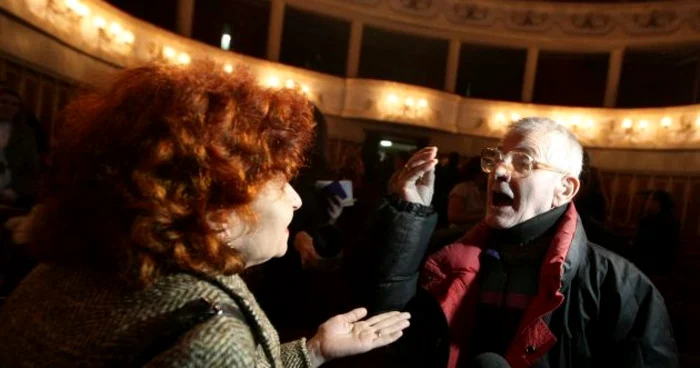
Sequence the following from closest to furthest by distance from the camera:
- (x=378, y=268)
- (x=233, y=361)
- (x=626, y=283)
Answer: (x=233, y=361) → (x=626, y=283) → (x=378, y=268)

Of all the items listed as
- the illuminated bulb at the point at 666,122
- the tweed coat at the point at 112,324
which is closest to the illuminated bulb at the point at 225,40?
the illuminated bulb at the point at 666,122

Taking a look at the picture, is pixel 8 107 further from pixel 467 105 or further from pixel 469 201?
pixel 467 105

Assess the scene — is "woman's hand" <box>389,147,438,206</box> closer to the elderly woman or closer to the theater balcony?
the elderly woman

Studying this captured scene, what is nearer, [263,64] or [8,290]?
[8,290]

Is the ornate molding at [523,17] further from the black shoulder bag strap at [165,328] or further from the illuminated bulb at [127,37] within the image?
the black shoulder bag strap at [165,328]

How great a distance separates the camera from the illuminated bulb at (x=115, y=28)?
11.6 meters

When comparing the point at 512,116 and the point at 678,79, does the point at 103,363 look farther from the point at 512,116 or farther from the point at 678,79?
the point at 678,79

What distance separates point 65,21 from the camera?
33.6ft

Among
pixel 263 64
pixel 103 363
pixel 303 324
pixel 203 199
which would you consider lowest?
pixel 303 324

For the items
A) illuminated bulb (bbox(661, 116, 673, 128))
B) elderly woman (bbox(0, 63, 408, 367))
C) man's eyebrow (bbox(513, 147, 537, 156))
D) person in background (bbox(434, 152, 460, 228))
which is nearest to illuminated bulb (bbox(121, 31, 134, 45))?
person in background (bbox(434, 152, 460, 228))

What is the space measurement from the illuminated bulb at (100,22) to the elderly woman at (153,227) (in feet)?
37.8

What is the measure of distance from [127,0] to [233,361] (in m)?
15.3

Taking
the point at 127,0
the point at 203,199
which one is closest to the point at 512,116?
the point at 127,0

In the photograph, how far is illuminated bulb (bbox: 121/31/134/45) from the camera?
11918 millimetres
